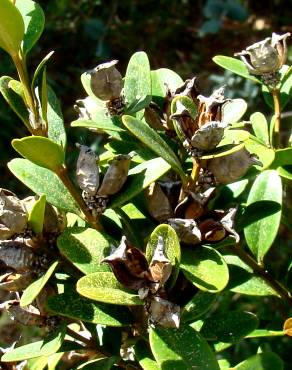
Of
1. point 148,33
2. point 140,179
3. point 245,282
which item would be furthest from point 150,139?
point 148,33

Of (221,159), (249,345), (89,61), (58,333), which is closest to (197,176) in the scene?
(221,159)

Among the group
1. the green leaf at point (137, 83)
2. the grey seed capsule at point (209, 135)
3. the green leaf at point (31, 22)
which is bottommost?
the grey seed capsule at point (209, 135)

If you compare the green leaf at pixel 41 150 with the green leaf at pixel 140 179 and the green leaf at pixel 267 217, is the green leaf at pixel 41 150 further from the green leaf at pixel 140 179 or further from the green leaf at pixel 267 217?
the green leaf at pixel 267 217

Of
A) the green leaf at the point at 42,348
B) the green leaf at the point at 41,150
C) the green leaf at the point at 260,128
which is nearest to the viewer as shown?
the green leaf at the point at 41,150

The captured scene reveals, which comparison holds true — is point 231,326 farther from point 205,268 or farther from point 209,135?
point 209,135

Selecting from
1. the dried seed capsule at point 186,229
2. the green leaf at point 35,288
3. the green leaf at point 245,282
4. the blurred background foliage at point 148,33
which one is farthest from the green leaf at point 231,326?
the blurred background foliage at point 148,33

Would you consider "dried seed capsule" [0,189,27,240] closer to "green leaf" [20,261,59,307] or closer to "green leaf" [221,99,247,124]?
"green leaf" [20,261,59,307]
